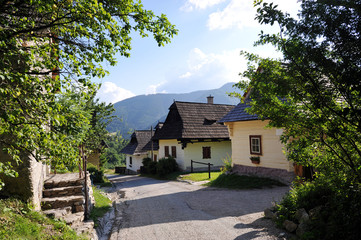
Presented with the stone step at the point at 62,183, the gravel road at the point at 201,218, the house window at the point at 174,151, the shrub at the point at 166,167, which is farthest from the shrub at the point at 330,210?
the house window at the point at 174,151

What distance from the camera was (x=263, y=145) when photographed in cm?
1217

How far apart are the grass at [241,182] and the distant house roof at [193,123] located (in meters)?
7.18

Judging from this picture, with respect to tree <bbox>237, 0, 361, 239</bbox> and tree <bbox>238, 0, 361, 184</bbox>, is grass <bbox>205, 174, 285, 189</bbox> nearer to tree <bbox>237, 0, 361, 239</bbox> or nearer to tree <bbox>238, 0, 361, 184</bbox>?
tree <bbox>237, 0, 361, 239</bbox>

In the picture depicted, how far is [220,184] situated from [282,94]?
9.61 meters

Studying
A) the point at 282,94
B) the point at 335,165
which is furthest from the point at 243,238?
the point at 282,94

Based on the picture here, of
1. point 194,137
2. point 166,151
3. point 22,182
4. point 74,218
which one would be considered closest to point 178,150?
point 194,137

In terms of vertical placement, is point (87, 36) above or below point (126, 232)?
above

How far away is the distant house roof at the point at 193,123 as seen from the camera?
20625mm

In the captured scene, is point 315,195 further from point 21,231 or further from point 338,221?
point 21,231

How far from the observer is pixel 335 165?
422cm

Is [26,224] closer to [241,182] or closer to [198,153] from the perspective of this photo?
[241,182]

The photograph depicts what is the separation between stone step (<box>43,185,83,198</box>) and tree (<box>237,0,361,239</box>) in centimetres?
556

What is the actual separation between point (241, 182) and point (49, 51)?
10644 millimetres

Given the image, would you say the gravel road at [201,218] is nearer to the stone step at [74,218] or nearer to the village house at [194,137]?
the stone step at [74,218]
